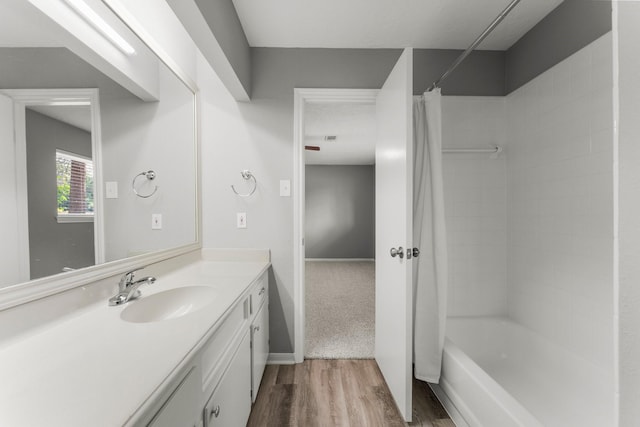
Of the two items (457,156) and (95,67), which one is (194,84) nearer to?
(95,67)

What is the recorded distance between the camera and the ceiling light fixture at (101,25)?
3.18ft

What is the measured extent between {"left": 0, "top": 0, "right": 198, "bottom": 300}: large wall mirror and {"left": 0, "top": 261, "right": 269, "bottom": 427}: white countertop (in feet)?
0.70

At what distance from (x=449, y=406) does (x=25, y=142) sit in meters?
2.31

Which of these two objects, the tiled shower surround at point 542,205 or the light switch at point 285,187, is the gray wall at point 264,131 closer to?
the light switch at point 285,187

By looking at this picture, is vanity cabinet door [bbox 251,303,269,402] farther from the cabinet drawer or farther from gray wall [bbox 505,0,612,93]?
gray wall [bbox 505,0,612,93]

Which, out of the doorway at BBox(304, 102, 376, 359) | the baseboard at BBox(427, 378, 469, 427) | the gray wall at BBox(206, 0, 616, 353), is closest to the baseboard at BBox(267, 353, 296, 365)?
the doorway at BBox(304, 102, 376, 359)

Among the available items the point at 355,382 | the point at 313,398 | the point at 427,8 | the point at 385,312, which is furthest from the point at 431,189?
the point at 313,398

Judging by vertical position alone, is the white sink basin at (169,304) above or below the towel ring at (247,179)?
below

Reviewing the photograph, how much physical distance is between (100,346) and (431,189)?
1706mm

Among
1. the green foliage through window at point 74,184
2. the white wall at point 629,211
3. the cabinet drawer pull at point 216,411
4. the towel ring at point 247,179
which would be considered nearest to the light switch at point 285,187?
the towel ring at point 247,179

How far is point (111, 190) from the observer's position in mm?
1202

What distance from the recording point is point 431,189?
5.45ft

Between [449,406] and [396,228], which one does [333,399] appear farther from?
[396,228]

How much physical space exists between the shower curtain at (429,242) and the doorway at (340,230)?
579 mm
